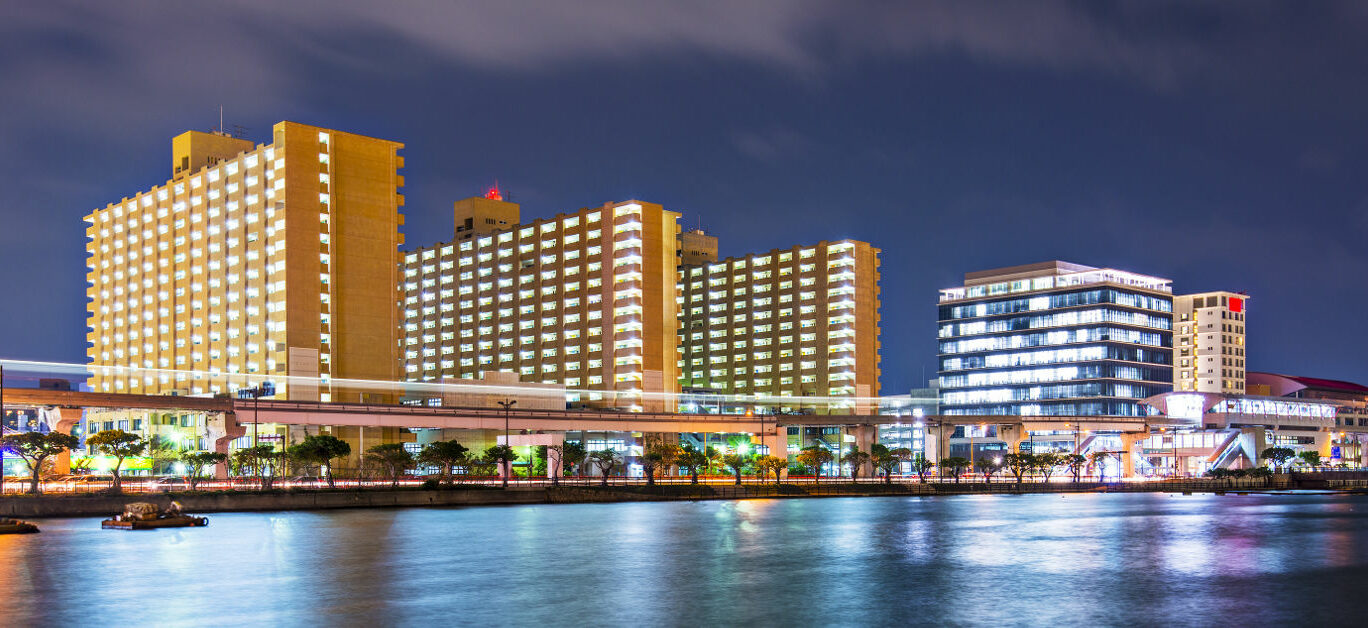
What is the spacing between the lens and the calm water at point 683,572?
144 feet

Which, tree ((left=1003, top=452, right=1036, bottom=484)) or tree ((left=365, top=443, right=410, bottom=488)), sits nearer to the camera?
tree ((left=365, top=443, right=410, bottom=488))

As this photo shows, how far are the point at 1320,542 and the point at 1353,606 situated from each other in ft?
110

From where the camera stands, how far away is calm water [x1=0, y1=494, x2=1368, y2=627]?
144ft

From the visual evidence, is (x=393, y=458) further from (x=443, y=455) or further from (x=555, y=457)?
(x=555, y=457)

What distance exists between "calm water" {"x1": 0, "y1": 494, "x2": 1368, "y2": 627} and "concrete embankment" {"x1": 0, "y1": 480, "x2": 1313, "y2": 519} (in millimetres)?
4700

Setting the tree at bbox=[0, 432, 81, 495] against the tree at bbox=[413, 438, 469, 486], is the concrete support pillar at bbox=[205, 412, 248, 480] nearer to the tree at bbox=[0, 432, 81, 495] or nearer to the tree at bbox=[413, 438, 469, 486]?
the tree at bbox=[413, 438, 469, 486]

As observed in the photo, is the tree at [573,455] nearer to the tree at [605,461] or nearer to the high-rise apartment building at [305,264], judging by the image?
the tree at [605,461]

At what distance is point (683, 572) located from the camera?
56.6 meters

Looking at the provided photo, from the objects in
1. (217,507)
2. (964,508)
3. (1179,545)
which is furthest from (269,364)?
(1179,545)

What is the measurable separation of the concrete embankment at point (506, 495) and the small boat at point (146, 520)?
8.34m

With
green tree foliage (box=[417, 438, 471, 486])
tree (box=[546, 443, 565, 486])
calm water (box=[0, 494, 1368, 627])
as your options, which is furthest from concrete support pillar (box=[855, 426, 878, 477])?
calm water (box=[0, 494, 1368, 627])

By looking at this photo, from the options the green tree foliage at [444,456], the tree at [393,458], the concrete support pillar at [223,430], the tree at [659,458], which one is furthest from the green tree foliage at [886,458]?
the concrete support pillar at [223,430]

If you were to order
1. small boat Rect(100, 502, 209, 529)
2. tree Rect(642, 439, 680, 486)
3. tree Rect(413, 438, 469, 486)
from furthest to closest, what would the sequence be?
1. tree Rect(642, 439, 680, 486)
2. tree Rect(413, 438, 469, 486)
3. small boat Rect(100, 502, 209, 529)

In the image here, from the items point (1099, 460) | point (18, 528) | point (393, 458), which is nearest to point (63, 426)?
point (393, 458)
